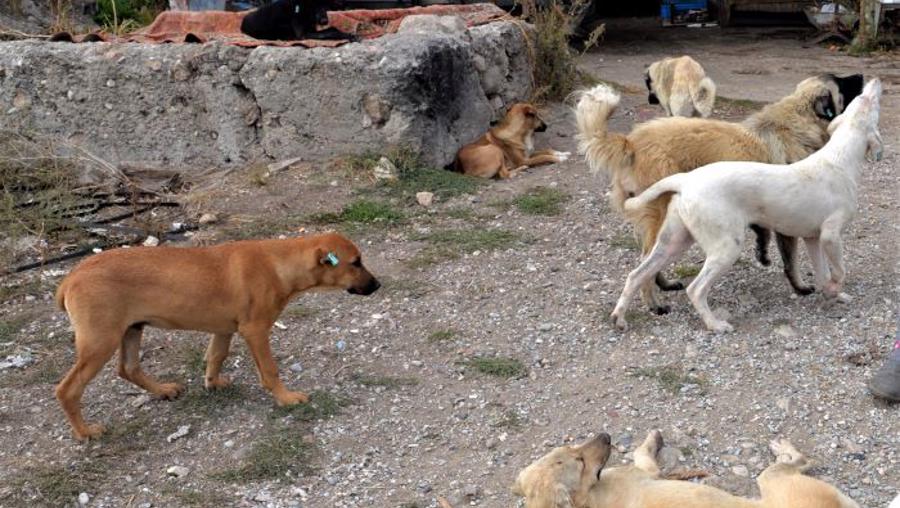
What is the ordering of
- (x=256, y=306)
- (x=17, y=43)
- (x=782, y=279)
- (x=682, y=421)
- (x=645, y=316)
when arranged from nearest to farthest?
(x=682, y=421)
(x=256, y=306)
(x=645, y=316)
(x=782, y=279)
(x=17, y=43)

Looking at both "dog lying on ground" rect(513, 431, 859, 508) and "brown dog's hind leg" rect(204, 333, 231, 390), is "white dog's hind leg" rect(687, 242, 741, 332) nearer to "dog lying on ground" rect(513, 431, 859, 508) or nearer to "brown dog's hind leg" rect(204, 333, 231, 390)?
"dog lying on ground" rect(513, 431, 859, 508)

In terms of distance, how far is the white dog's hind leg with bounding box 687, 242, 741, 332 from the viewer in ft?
17.7

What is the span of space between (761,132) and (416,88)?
2974 mm

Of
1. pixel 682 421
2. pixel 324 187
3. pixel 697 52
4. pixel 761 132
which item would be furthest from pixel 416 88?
pixel 697 52

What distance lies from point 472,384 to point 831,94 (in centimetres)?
296

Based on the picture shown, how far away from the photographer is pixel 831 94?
249 inches

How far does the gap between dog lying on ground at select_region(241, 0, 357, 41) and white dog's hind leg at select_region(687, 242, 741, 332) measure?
489cm

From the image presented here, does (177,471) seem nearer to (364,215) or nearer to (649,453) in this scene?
(649,453)

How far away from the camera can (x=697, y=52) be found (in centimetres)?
1466

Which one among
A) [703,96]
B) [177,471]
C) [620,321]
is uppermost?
[703,96]

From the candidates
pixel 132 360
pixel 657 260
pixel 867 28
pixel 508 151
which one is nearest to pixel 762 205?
pixel 657 260

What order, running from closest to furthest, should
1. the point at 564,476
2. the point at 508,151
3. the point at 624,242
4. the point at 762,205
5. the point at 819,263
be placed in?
1. the point at 564,476
2. the point at 762,205
3. the point at 819,263
4. the point at 624,242
5. the point at 508,151

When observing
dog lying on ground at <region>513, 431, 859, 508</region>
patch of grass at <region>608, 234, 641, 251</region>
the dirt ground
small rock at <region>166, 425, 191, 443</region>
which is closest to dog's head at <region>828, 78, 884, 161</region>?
the dirt ground

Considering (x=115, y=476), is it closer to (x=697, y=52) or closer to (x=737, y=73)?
(x=737, y=73)
